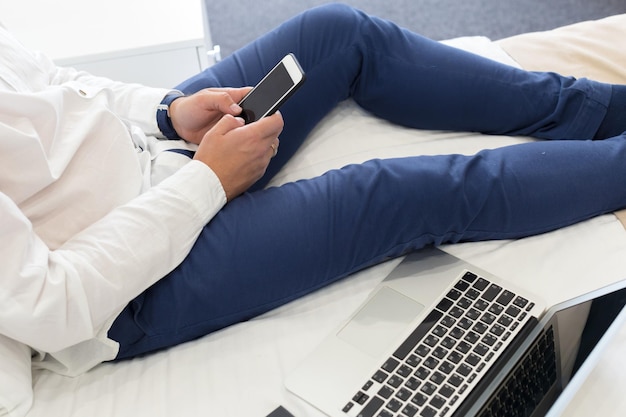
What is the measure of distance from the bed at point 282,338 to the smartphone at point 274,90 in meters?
0.17

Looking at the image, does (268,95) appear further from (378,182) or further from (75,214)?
(75,214)

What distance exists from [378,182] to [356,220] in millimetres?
64

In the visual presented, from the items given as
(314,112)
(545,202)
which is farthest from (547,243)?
(314,112)

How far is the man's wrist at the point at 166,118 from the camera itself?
1064 millimetres

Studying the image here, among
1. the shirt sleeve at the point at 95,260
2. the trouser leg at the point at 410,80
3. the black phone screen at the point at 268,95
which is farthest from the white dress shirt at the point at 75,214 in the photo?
the trouser leg at the point at 410,80

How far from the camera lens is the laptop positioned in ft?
2.55

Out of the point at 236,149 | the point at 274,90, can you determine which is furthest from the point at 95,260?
the point at 274,90

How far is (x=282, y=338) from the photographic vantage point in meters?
0.90

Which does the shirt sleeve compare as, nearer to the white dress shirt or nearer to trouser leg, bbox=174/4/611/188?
the white dress shirt

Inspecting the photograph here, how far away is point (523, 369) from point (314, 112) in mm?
530

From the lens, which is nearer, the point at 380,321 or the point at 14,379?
the point at 14,379

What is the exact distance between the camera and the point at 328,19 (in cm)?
110

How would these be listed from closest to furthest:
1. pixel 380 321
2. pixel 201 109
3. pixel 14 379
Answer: pixel 14 379
pixel 380 321
pixel 201 109

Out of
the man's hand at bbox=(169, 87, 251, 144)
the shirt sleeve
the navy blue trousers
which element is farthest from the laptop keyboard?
the man's hand at bbox=(169, 87, 251, 144)
